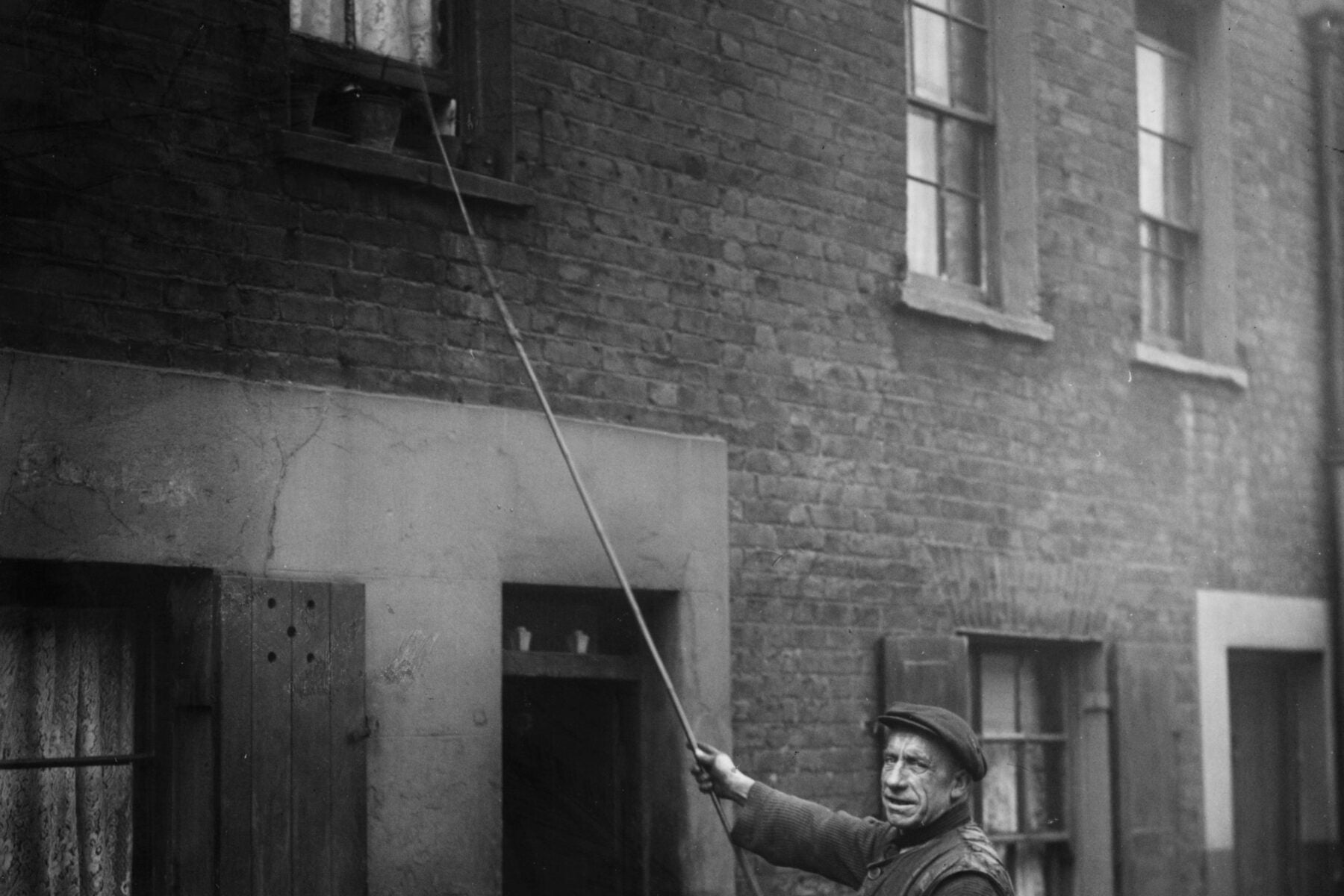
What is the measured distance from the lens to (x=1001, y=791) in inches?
347

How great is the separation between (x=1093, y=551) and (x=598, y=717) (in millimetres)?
3132

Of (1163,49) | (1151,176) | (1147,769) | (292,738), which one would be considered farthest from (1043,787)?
(292,738)

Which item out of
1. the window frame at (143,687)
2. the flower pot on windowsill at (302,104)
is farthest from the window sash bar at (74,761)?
the flower pot on windowsill at (302,104)

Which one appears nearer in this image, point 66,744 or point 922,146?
point 66,744

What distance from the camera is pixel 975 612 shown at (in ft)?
27.4

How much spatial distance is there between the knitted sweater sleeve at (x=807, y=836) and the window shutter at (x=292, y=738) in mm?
1169

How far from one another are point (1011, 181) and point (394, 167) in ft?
12.5

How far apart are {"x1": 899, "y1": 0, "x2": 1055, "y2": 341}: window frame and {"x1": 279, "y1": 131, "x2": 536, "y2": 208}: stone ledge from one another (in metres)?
2.93

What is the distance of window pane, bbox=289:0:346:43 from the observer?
6.21 meters

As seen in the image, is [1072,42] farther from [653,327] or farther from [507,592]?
[507,592]

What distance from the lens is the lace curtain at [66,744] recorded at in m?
5.33

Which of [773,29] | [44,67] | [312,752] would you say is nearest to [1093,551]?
[773,29]

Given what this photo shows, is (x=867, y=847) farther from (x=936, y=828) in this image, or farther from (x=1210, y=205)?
(x=1210, y=205)

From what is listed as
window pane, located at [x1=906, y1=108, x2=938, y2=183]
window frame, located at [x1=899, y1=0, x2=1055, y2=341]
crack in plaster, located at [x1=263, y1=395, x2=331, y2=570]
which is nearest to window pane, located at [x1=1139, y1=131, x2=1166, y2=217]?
window frame, located at [x1=899, y1=0, x2=1055, y2=341]
